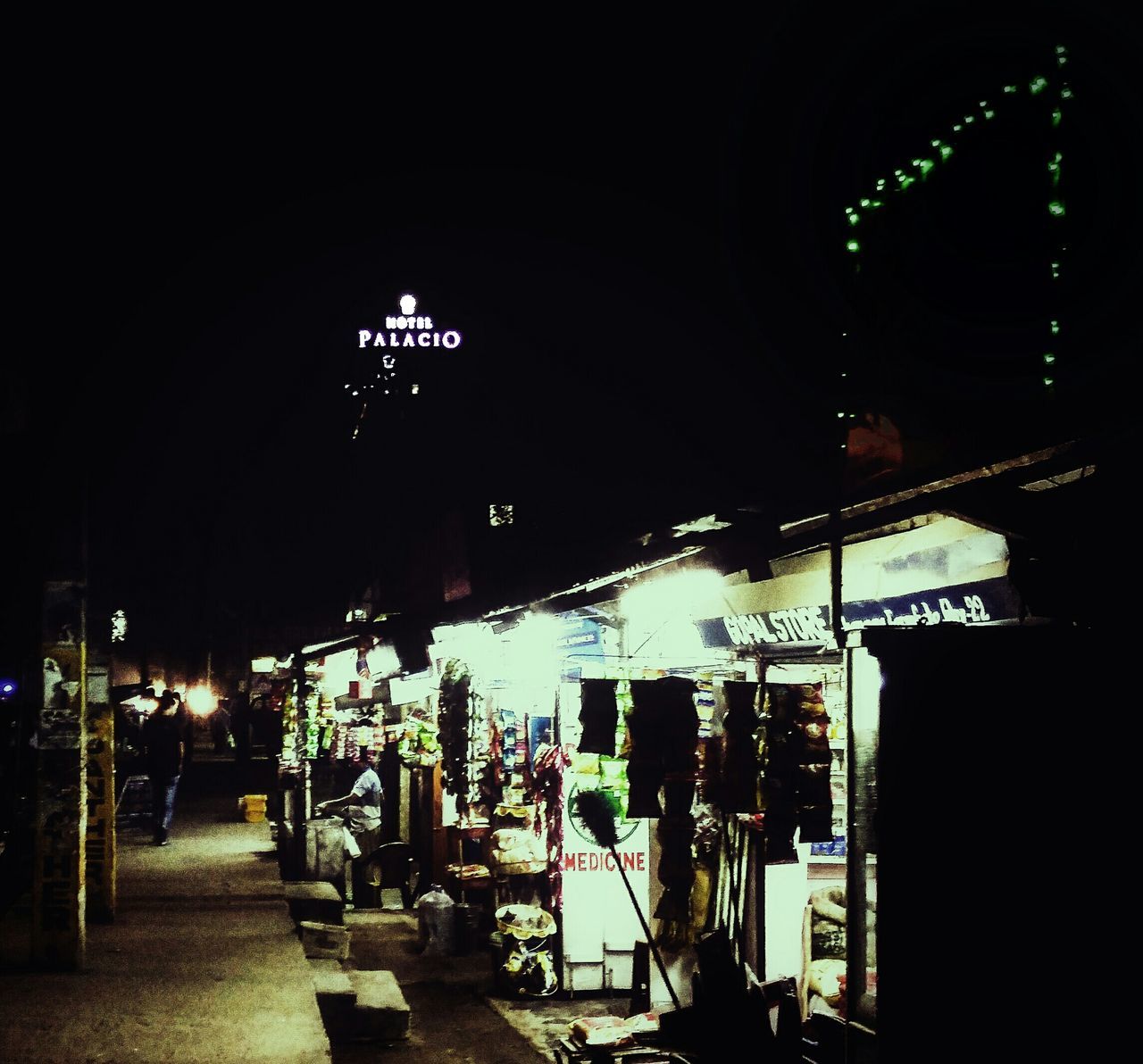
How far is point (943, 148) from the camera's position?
5.49 meters

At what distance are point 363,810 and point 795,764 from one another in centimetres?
1250

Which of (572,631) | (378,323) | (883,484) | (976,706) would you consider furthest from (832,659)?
(378,323)

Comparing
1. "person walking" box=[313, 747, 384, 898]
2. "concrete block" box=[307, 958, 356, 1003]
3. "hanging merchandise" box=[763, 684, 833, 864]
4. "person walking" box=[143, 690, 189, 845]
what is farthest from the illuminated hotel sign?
"hanging merchandise" box=[763, 684, 833, 864]

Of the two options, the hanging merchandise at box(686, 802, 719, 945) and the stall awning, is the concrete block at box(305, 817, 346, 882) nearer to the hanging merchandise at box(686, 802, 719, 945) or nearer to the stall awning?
the stall awning

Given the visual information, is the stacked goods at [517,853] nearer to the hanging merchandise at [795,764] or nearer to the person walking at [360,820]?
the person walking at [360,820]

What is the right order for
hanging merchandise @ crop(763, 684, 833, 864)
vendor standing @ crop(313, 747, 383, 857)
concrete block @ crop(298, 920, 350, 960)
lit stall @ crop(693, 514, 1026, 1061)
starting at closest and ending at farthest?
1. lit stall @ crop(693, 514, 1026, 1061)
2. hanging merchandise @ crop(763, 684, 833, 864)
3. concrete block @ crop(298, 920, 350, 960)
4. vendor standing @ crop(313, 747, 383, 857)

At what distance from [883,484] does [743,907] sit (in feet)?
18.5

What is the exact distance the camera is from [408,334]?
62094 mm

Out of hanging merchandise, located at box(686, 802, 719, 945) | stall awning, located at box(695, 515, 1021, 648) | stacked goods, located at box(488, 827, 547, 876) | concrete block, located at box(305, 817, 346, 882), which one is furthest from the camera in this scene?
concrete block, located at box(305, 817, 346, 882)

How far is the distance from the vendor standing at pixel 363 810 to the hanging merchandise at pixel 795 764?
38.6ft

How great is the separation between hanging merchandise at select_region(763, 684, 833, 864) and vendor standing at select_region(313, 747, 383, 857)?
11.8m

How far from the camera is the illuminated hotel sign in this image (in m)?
61.8

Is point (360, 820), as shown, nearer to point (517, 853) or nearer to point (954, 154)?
point (517, 853)

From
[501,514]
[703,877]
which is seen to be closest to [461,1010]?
[703,877]
